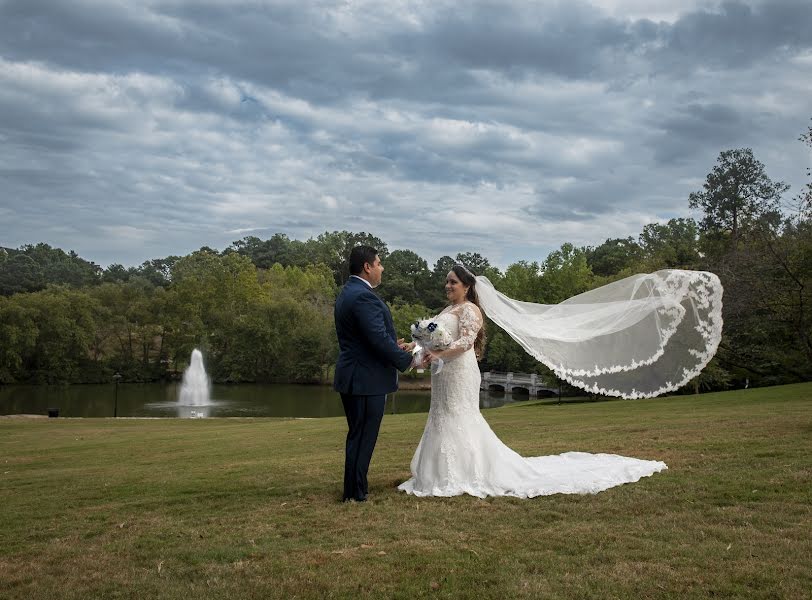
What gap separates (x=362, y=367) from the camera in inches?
304

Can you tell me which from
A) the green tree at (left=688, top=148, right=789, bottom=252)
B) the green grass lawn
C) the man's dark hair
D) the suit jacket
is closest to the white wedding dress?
the green grass lawn

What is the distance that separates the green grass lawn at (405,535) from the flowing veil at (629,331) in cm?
131

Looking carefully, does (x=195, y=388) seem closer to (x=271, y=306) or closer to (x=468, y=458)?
(x=271, y=306)

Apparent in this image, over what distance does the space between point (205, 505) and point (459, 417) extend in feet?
10.1

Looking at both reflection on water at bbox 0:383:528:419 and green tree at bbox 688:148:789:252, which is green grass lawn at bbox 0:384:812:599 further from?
green tree at bbox 688:148:789:252

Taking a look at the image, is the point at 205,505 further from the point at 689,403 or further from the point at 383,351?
the point at 689,403

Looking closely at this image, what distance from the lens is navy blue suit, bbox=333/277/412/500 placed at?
299 inches

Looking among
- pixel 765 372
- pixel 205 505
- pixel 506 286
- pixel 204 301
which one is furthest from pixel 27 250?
pixel 205 505

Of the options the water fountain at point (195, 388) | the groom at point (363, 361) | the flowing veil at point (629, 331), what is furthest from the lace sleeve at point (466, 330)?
the water fountain at point (195, 388)

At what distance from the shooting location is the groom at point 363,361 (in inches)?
299

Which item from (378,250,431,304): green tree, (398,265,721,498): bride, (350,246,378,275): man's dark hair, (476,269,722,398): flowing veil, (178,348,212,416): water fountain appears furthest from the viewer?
(378,250,431,304): green tree

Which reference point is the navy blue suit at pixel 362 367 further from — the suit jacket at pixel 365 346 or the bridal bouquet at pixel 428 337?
the bridal bouquet at pixel 428 337

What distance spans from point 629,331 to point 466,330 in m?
2.99

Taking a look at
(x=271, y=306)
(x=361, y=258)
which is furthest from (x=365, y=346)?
(x=271, y=306)
